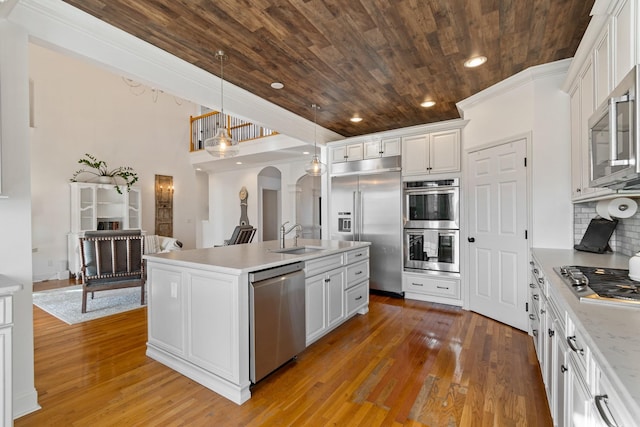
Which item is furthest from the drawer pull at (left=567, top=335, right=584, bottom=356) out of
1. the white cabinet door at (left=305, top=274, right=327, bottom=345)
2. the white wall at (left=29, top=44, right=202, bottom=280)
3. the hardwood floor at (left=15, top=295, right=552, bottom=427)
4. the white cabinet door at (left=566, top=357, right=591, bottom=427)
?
the white wall at (left=29, top=44, right=202, bottom=280)

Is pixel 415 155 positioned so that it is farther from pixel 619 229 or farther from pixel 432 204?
pixel 619 229

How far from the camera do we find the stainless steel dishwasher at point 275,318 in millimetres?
2139

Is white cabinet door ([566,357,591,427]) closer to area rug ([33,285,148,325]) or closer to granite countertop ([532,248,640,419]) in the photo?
granite countertop ([532,248,640,419])

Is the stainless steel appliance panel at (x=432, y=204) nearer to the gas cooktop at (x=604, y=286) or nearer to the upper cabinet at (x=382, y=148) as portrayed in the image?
the upper cabinet at (x=382, y=148)

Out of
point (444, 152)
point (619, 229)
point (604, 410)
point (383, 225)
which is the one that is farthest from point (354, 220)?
point (604, 410)

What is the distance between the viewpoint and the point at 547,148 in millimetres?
3018

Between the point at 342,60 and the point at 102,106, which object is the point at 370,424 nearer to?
the point at 342,60

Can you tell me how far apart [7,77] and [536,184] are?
14.1 ft

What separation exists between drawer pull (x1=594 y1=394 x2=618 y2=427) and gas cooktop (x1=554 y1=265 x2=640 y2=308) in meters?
0.53

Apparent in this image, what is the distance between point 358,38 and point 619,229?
270 cm

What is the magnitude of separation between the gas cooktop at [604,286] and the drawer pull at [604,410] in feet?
1.72

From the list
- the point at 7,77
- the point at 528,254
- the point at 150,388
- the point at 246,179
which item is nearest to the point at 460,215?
the point at 528,254

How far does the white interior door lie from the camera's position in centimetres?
324

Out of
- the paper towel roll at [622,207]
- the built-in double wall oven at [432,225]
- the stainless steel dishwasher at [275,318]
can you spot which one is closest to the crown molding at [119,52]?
the stainless steel dishwasher at [275,318]
